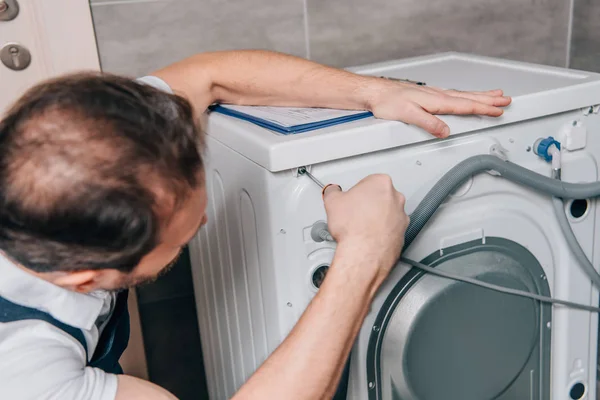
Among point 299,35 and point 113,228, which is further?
point 299,35

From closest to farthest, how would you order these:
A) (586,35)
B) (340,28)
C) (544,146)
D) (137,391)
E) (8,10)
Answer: (137,391), (544,146), (8,10), (340,28), (586,35)

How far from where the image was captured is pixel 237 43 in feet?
4.62

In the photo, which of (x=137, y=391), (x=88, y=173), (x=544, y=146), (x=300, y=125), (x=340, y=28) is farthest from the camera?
(x=340, y=28)

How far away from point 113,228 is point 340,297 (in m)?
0.29

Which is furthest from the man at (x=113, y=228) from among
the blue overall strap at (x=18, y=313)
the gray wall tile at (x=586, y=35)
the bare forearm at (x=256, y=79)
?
the gray wall tile at (x=586, y=35)

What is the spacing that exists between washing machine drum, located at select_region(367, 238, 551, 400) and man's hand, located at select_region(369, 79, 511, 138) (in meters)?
0.20

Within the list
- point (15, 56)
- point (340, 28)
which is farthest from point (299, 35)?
point (15, 56)

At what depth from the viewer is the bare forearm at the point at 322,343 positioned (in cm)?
77

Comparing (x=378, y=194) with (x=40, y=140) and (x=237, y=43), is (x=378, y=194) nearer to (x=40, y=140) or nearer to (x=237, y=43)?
(x=40, y=140)

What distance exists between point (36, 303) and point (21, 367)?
0.26 ft

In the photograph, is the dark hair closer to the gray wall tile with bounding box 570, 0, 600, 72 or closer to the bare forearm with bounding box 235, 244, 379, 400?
the bare forearm with bounding box 235, 244, 379, 400

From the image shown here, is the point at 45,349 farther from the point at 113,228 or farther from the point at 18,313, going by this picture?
the point at 113,228

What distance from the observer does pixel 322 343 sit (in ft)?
2.58

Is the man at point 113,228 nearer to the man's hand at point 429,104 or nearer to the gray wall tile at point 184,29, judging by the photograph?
the man's hand at point 429,104
